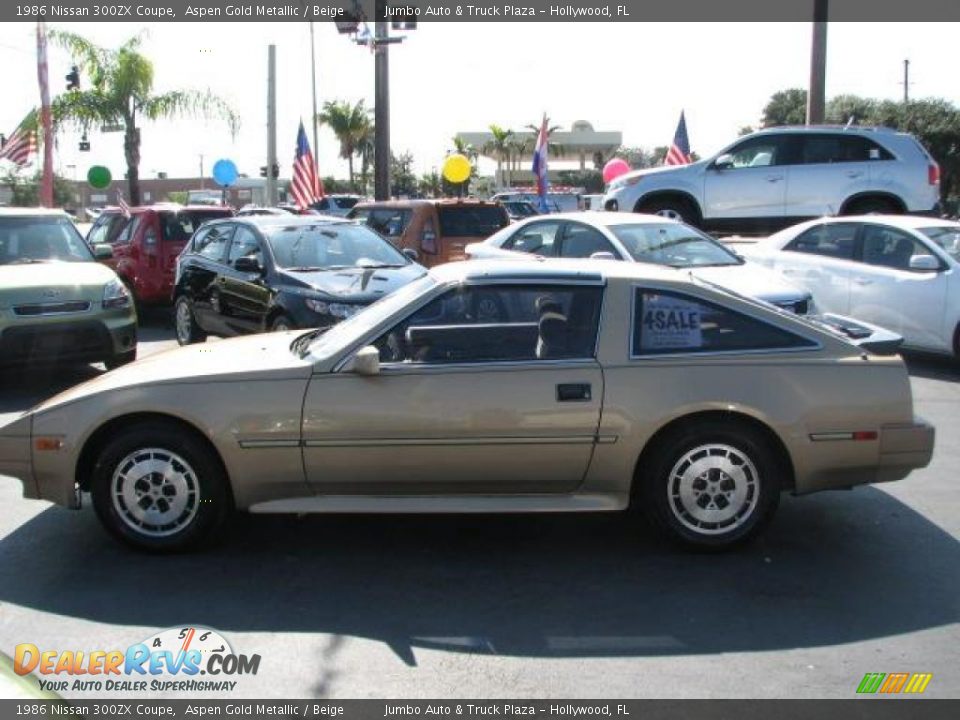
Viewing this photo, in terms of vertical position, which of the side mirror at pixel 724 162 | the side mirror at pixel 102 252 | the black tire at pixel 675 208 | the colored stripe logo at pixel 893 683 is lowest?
the colored stripe logo at pixel 893 683

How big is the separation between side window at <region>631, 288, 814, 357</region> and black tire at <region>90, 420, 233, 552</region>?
2256mm

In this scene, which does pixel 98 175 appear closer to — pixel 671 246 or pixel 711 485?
pixel 671 246

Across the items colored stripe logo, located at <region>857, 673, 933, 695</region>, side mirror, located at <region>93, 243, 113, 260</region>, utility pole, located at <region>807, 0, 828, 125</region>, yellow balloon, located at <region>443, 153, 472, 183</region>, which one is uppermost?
utility pole, located at <region>807, 0, 828, 125</region>

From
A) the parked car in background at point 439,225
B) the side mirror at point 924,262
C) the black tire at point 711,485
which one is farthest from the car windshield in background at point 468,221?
the black tire at point 711,485

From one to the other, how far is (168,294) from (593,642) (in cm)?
1162

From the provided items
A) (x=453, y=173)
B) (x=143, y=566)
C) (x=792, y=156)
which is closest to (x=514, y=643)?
(x=143, y=566)

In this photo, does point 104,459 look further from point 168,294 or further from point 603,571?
point 168,294

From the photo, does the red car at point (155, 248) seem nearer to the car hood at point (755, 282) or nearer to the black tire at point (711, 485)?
the car hood at point (755, 282)

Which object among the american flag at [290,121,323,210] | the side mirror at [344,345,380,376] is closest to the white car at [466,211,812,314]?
the side mirror at [344,345,380,376]

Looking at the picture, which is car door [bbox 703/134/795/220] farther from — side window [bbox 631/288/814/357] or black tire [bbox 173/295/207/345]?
side window [bbox 631/288/814/357]

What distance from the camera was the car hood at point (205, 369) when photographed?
490 centimetres

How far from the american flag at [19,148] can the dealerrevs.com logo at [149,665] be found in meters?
21.9

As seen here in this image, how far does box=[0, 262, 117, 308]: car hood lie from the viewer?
356 inches

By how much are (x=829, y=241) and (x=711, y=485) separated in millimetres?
6762
